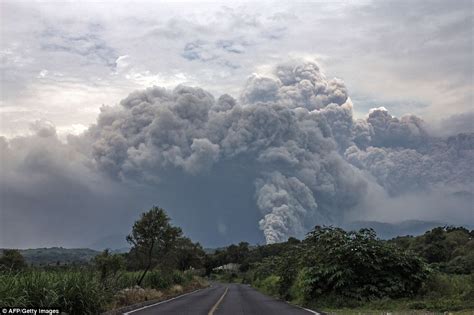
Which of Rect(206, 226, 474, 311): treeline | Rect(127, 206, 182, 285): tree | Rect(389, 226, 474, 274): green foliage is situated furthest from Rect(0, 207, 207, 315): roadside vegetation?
Rect(389, 226, 474, 274): green foliage

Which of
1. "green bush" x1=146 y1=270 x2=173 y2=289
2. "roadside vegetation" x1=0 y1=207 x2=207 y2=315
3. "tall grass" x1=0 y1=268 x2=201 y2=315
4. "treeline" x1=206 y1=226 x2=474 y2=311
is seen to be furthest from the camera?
"green bush" x1=146 y1=270 x2=173 y2=289

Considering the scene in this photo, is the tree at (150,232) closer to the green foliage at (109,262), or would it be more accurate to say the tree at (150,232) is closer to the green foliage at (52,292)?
the green foliage at (109,262)

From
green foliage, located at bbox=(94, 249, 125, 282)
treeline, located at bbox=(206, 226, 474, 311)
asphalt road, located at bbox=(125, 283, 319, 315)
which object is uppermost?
green foliage, located at bbox=(94, 249, 125, 282)

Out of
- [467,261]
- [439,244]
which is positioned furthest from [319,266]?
[439,244]

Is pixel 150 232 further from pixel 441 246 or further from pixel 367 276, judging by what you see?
pixel 441 246

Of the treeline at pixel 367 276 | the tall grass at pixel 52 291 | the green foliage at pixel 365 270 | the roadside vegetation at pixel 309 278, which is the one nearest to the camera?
the tall grass at pixel 52 291

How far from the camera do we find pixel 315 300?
85.0ft

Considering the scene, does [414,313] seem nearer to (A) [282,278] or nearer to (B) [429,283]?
(B) [429,283]

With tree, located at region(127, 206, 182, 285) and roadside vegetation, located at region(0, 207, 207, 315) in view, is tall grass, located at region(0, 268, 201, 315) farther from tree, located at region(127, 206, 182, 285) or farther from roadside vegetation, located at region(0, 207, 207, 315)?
tree, located at region(127, 206, 182, 285)

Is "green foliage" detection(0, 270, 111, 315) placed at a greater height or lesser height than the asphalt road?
greater

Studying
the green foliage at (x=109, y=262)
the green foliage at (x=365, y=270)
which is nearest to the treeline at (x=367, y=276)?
the green foliage at (x=365, y=270)

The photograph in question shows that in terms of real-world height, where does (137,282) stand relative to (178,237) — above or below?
below

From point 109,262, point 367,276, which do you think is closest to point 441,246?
point 367,276

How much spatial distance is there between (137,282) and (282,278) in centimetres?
992
